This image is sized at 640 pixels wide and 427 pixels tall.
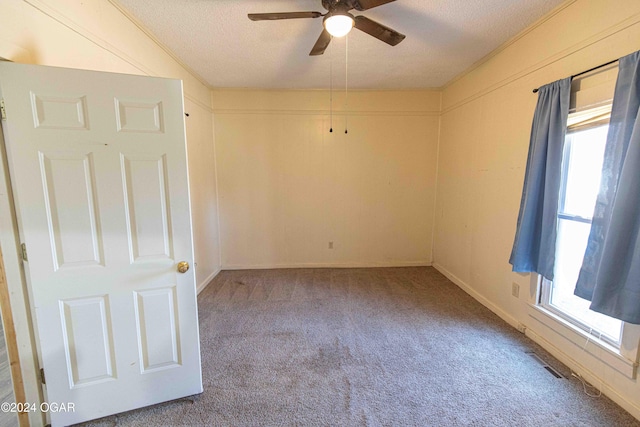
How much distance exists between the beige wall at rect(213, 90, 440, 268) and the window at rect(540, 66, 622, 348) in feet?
6.68

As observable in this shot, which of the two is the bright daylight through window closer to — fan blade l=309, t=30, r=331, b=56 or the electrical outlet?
the electrical outlet

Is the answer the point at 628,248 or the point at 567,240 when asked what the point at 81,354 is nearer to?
the point at 628,248

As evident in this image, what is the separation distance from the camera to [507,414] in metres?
1.58

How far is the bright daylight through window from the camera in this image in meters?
1.81

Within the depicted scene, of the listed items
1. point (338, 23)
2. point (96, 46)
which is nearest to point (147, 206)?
point (96, 46)

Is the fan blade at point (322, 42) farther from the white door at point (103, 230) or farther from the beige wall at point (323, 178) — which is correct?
the beige wall at point (323, 178)

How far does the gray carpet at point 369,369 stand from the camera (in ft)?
5.16

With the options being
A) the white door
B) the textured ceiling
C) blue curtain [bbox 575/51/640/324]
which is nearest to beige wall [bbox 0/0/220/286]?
the textured ceiling

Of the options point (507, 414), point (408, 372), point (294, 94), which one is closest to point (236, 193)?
point (294, 94)

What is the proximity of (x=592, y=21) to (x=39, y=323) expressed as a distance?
395cm

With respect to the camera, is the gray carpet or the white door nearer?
the white door

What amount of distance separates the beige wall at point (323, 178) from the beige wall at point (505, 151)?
1.34 feet

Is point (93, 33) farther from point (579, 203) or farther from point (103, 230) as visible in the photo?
point (579, 203)

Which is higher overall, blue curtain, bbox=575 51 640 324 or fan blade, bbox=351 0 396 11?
fan blade, bbox=351 0 396 11
